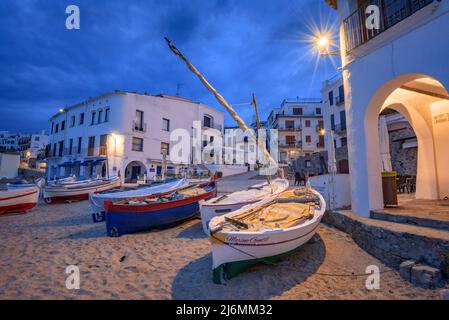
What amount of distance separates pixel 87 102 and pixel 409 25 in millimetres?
32275

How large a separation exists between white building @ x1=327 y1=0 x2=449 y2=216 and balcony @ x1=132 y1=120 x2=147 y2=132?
76.6 feet

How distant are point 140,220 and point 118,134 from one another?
67.6 ft

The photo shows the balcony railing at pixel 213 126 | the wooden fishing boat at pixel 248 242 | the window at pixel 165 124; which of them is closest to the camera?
the wooden fishing boat at pixel 248 242

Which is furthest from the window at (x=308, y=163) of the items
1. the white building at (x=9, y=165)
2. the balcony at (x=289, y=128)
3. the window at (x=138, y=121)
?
the white building at (x=9, y=165)

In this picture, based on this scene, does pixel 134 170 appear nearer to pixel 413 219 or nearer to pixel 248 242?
pixel 248 242

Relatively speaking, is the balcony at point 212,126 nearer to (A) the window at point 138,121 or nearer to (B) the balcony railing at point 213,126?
(B) the balcony railing at point 213,126

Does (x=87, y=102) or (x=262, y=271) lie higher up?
(x=87, y=102)

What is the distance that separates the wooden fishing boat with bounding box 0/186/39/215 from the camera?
33.2 feet

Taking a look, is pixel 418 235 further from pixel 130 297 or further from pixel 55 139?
pixel 55 139

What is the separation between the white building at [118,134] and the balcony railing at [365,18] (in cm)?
1985

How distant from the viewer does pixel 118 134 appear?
81.5 feet

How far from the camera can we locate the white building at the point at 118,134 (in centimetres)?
2484

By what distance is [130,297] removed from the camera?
3.49 metres
